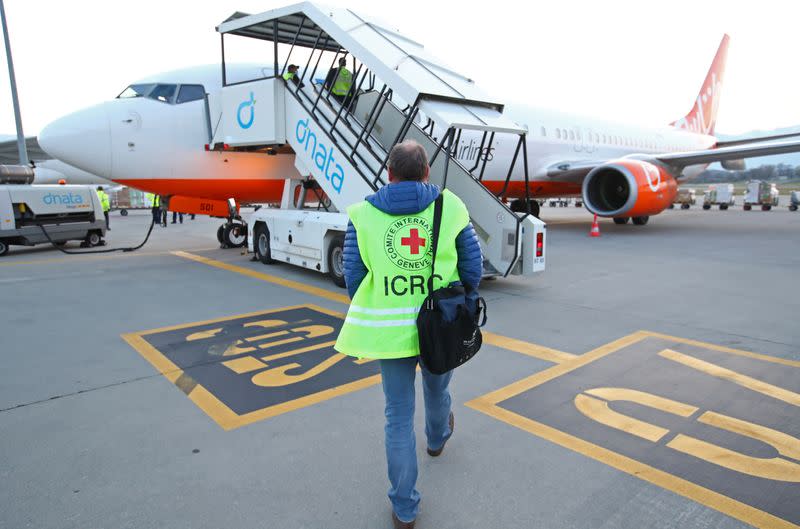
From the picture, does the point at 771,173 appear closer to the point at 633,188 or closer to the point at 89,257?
the point at 633,188

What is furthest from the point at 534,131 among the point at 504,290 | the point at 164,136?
the point at 164,136

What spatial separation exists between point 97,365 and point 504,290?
16.7ft

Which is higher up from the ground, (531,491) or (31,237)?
(31,237)

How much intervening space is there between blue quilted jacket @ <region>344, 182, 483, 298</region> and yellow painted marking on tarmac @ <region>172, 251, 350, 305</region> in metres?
4.26

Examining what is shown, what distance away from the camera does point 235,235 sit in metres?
12.2

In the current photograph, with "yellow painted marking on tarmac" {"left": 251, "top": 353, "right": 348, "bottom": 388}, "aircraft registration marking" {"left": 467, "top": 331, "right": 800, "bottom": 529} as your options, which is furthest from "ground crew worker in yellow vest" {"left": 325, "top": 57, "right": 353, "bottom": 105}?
"aircraft registration marking" {"left": 467, "top": 331, "right": 800, "bottom": 529}

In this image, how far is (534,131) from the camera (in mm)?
15625

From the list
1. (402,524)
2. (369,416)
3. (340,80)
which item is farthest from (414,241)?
(340,80)

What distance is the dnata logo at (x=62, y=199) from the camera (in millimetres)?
11438

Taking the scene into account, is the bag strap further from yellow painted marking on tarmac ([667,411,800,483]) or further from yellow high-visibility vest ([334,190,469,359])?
yellow painted marking on tarmac ([667,411,800,483])

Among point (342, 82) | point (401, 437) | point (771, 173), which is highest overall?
point (342, 82)

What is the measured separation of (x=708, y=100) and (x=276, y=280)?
25530 mm

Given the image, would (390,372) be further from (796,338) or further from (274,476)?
(796,338)

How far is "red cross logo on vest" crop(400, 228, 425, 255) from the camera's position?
2.26 metres
